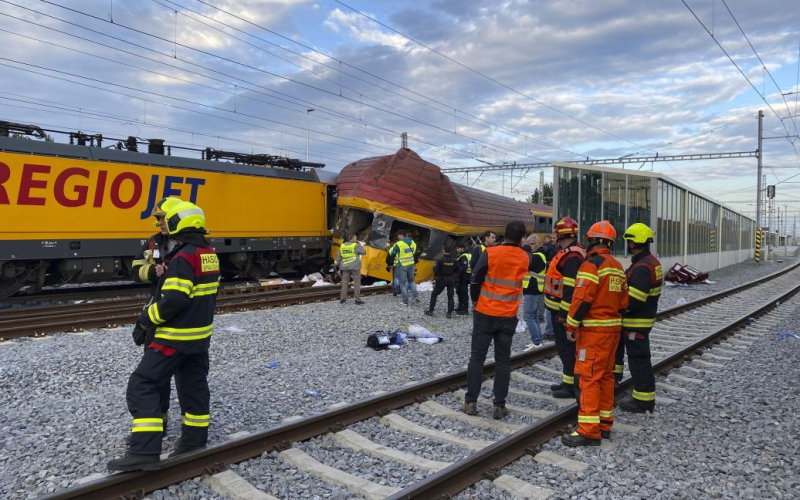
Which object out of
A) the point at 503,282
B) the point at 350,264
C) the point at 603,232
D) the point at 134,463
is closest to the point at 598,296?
the point at 603,232

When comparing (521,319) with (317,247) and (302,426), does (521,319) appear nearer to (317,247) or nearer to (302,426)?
(302,426)

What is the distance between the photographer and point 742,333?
31.3 ft

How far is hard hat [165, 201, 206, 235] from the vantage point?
3736 millimetres

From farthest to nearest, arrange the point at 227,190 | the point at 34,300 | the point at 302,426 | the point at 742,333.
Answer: the point at 227,190
the point at 34,300
the point at 742,333
the point at 302,426

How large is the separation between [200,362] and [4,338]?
5.62 m

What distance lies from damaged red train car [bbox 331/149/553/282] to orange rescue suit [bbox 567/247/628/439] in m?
9.63

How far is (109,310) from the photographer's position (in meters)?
10.1

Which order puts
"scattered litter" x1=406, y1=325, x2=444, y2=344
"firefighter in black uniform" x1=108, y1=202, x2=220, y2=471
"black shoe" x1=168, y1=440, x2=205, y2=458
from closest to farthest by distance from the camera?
"firefighter in black uniform" x1=108, y1=202, x2=220, y2=471 < "black shoe" x1=168, y1=440, x2=205, y2=458 < "scattered litter" x1=406, y1=325, x2=444, y2=344

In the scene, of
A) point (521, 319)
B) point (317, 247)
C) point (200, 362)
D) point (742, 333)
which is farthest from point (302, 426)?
point (317, 247)

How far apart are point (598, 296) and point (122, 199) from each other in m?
10.7

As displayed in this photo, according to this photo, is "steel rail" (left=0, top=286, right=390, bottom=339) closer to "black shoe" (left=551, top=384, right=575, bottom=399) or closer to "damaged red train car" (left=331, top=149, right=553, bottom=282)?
"damaged red train car" (left=331, top=149, right=553, bottom=282)

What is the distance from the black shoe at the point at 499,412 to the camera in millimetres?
4945

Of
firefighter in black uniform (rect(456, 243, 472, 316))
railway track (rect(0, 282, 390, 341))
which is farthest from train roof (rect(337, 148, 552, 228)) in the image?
firefighter in black uniform (rect(456, 243, 472, 316))

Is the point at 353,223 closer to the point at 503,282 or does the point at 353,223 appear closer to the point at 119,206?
the point at 119,206
